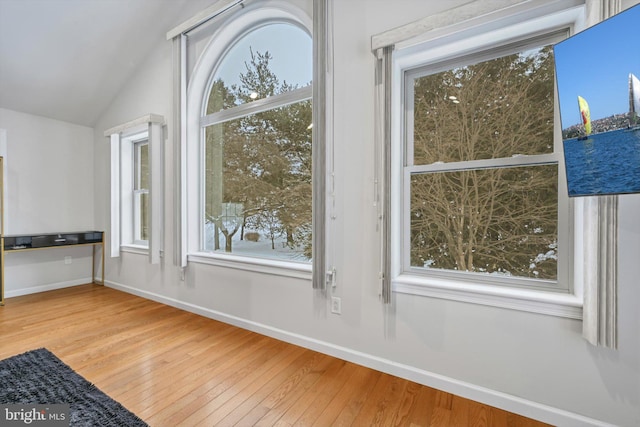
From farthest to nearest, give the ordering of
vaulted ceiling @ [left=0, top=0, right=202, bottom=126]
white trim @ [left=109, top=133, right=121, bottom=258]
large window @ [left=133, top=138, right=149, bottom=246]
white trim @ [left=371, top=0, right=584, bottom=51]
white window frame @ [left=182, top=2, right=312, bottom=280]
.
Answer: large window @ [left=133, top=138, right=149, bottom=246]
white trim @ [left=109, top=133, right=121, bottom=258]
vaulted ceiling @ [left=0, top=0, right=202, bottom=126]
white window frame @ [left=182, top=2, right=312, bottom=280]
white trim @ [left=371, top=0, right=584, bottom=51]

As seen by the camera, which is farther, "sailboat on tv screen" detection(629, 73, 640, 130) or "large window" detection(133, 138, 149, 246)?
"large window" detection(133, 138, 149, 246)

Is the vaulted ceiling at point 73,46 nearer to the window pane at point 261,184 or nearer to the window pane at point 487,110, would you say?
the window pane at point 261,184

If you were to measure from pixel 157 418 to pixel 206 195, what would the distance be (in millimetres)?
2221

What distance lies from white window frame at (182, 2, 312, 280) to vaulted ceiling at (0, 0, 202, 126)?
507 mm

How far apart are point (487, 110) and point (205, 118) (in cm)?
275

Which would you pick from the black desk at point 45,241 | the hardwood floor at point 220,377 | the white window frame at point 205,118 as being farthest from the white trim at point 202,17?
the hardwood floor at point 220,377

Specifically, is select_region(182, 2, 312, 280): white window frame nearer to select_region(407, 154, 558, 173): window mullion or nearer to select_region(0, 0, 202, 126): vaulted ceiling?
select_region(0, 0, 202, 126): vaulted ceiling

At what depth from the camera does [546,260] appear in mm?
1685

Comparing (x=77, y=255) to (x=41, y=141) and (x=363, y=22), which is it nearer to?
(x=41, y=141)

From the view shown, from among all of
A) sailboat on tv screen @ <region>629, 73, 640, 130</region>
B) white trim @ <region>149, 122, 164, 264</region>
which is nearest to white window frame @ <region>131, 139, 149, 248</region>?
white trim @ <region>149, 122, 164, 264</region>

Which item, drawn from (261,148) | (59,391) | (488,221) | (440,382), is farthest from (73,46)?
(440,382)

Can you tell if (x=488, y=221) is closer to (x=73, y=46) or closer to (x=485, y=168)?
(x=485, y=168)

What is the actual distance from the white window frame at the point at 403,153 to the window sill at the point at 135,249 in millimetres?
3146

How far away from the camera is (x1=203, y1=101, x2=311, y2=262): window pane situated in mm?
2605
